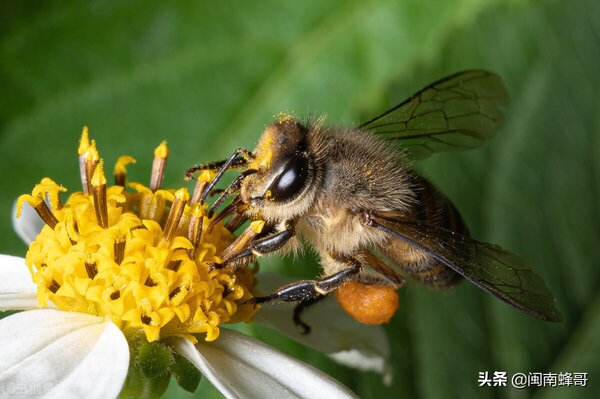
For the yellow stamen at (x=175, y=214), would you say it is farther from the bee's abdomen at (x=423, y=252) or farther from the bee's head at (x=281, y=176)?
the bee's abdomen at (x=423, y=252)

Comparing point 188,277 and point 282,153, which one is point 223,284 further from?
point 282,153

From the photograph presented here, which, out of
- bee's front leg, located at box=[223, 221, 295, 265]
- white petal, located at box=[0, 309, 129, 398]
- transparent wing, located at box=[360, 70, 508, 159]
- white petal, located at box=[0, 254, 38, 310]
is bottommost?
white petal, located at box=[0, 309, 129, 398]

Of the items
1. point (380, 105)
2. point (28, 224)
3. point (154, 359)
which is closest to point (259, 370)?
point (154, 359)

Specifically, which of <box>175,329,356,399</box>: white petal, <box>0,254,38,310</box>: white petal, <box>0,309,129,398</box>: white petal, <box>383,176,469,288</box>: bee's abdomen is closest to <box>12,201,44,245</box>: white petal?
<box>0,254,38,310</box>: white petal

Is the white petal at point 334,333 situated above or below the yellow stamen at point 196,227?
below

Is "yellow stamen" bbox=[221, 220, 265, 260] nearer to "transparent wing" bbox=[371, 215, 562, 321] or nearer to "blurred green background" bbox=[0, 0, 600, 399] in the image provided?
"transparent wing" bbox=[371, 215, 562, 321]

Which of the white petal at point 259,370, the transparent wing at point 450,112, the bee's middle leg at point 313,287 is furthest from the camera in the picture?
the transparent wing at point 450,112

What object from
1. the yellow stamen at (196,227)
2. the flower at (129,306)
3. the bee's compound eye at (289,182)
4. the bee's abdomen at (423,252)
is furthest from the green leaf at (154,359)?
the bee's abdomen at (423,252)

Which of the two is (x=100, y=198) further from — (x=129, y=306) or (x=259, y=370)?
(x=259, y=370)

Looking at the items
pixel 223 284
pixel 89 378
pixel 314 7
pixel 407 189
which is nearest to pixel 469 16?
pixel 314 7
